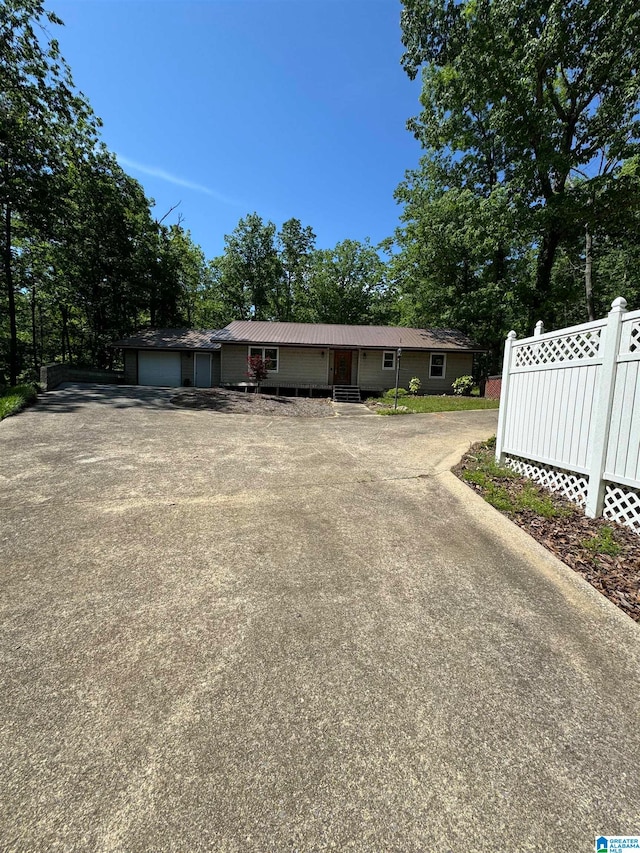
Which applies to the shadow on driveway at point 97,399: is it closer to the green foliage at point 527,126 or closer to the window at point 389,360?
the window at point 389,360

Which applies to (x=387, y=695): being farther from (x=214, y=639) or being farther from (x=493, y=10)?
(x=493, y=10)

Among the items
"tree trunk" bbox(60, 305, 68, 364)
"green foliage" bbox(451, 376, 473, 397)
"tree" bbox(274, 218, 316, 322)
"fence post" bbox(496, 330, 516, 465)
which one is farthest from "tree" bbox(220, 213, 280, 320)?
"fence post" bbox(496, 330, 516, 465)

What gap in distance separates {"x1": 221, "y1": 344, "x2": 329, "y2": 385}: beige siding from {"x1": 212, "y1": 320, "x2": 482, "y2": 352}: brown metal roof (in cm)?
58

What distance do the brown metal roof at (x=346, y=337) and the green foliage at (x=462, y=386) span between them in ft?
5.02

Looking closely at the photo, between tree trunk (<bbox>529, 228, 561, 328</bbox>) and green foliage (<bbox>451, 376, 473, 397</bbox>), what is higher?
tree trunk (<bbox>529, 228, 561, 328</bbox>)

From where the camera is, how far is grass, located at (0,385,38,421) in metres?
8.39

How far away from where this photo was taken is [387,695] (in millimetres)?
1894

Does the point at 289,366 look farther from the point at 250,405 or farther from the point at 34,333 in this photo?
the point at 34,333

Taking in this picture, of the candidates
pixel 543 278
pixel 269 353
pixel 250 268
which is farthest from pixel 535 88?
pixel 250 268

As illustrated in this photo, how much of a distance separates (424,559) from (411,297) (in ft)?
80.5

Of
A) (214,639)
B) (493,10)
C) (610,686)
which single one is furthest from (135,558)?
(493,10)

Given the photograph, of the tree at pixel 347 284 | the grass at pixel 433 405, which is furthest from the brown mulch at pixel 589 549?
the tree at pixel 347 284

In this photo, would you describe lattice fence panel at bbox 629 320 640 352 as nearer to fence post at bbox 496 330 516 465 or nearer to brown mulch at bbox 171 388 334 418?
fence post at bbox 496 330 516 465

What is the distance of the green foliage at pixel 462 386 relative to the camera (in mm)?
18422
